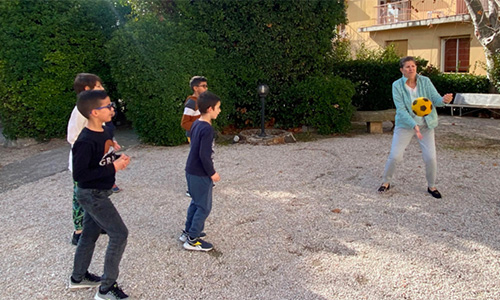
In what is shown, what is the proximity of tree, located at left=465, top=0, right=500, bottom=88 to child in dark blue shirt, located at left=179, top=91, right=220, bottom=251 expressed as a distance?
35.8 feet

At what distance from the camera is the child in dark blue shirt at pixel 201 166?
367cm

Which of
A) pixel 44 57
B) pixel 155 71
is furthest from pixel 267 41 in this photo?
pixel 44 57

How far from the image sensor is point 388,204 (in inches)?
200

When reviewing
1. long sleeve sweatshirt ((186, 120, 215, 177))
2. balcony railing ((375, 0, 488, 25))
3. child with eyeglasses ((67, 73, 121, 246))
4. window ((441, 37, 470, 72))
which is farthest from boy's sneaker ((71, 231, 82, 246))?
window ((441, 37, 470, 72))

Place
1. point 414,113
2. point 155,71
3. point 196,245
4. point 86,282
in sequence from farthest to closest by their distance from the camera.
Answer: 1. point 155,71
2. point 414,113
3. point 196,245
4. point 86,282

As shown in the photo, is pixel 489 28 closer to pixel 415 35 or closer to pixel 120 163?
pixel 415 35

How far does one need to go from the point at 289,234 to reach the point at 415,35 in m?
18.7

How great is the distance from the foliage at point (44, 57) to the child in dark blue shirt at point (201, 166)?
6635 millimetres

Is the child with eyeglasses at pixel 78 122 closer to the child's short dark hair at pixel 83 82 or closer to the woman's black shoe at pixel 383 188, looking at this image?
the child's short dark hair at pixel 83 82

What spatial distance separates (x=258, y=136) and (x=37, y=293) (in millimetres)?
6187

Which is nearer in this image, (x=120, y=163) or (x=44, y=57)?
(x=120, y=163)

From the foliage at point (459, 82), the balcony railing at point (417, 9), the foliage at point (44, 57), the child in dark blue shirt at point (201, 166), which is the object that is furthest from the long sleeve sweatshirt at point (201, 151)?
the balcony railing at point (417, 9)

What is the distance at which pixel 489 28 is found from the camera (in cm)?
1196

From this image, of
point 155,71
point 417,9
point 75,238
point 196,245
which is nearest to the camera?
point 196,245
